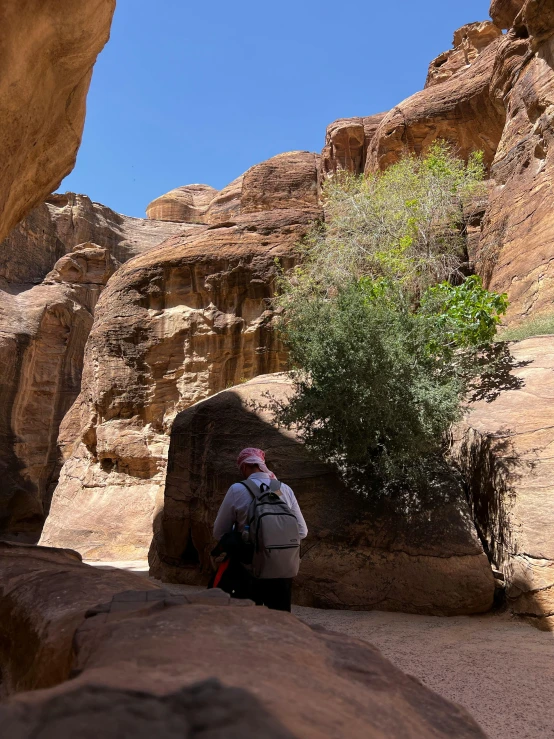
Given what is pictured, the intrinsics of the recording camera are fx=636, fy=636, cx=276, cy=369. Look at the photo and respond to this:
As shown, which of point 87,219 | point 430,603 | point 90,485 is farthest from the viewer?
point 87,219

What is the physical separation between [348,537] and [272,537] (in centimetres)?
255

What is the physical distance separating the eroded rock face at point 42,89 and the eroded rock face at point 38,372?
56.1 feet

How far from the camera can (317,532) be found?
633 cm

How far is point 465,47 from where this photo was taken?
83.3ft

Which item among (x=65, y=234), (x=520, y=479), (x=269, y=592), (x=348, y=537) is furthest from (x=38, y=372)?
(x=269, y=592)

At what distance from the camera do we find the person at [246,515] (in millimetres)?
3867

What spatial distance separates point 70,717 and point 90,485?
14.7m

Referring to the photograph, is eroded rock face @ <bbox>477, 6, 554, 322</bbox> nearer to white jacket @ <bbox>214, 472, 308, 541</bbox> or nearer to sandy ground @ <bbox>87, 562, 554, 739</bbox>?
sandy ground @ <bbox>87, 562, 554, 739</bbox>

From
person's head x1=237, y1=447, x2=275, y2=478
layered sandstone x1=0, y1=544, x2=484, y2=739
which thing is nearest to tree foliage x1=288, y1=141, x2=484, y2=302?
person's head x1=237, y1=447, x2=275, y2=478

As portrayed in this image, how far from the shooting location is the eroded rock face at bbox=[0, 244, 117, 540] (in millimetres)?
22688

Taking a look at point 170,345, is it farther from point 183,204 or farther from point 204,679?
point 183,204

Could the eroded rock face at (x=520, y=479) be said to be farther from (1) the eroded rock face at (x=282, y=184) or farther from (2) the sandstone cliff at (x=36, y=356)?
(2) the sandstone cliff at (x=36, y=356)

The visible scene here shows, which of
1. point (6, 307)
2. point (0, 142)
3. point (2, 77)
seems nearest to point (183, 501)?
point (0, 142)

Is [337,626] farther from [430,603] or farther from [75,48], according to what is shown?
[75,48]
